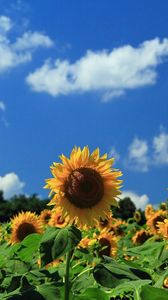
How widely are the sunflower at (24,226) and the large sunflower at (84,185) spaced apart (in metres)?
2.76

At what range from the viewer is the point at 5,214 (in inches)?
1758

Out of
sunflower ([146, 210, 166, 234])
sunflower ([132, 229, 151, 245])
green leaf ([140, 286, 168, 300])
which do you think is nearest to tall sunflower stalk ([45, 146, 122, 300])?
green leaf ([140, 286, 168, 300])

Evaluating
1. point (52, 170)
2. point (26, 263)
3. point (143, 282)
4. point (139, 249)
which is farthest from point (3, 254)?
point (143, 282)

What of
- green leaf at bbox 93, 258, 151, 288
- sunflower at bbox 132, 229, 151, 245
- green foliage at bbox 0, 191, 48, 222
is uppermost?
green foliage at bbox 0, 191, 48, 222

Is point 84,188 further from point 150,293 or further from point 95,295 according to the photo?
point 150,293

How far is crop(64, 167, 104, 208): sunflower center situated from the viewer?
4.63 m

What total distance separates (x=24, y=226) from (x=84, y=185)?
9.91 ft

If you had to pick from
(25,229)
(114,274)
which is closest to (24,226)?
(25,229)

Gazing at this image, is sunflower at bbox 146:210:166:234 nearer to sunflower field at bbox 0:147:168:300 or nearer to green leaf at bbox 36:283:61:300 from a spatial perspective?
sunflower field at bbox 0:147:168:300

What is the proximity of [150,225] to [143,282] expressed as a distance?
6.98 meters

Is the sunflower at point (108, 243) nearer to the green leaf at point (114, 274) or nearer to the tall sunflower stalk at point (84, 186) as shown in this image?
the tall sunflower stalk at point (84, 186)

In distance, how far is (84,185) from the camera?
4617 mm

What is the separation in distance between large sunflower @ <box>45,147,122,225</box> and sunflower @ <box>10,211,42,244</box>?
2755mm

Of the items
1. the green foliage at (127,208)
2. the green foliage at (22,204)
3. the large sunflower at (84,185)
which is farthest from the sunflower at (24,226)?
the green foliage at (22,204)
